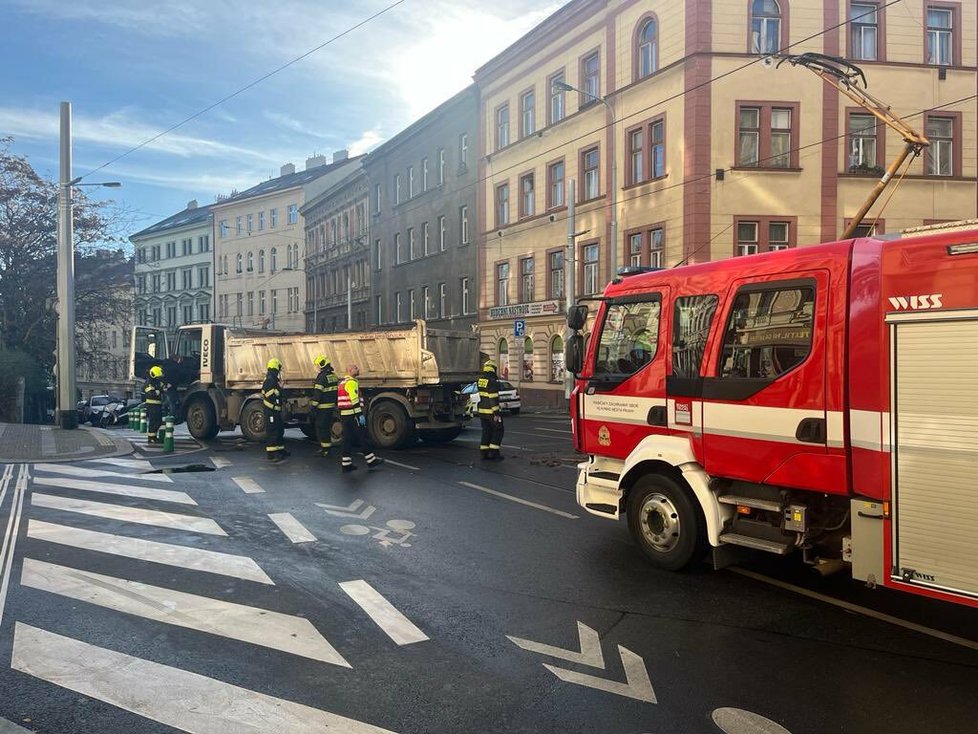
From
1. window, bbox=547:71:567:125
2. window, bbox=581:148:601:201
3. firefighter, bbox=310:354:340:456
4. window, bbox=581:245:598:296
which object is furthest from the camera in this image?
window, bbox=547:71:567:125

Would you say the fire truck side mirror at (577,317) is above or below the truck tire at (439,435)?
above

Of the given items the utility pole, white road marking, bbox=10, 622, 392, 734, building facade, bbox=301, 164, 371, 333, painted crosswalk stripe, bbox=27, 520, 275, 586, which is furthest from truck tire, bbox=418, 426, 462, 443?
building facade, bbox=301, 164, 371, 333

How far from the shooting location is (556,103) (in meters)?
30.7

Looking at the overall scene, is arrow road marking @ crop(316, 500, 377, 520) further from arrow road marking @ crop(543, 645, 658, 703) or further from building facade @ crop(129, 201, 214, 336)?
building facade @ crop(129, 201, 214, 336)

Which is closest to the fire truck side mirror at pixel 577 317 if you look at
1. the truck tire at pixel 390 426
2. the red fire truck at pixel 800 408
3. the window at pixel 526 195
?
the red fire truck at pixel 800 408

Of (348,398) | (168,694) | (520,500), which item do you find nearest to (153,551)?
(168,694)

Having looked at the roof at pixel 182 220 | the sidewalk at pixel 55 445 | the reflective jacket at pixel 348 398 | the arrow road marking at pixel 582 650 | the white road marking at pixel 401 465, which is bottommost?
the sidewalk at pixel 55 445

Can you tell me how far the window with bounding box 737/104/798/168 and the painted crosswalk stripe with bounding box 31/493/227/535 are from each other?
68.2 ft

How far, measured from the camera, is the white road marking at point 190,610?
183 inches

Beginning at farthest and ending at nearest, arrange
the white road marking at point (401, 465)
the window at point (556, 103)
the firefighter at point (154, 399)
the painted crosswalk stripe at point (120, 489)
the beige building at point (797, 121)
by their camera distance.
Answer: the window at point (556, 103)
the beige building at point (797, 121)
the firefighter at point (154, 399)
the white road marking at point (401, 465)
the painted crosswalk stripe at point (120, 489)

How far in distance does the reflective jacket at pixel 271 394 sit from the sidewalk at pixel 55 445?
400 centimetres

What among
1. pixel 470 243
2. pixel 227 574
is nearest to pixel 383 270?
pixel 470 243

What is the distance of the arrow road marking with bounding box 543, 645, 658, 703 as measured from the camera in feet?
12.8

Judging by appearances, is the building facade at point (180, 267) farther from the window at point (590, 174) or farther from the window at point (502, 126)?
the window at point (590, 174)
